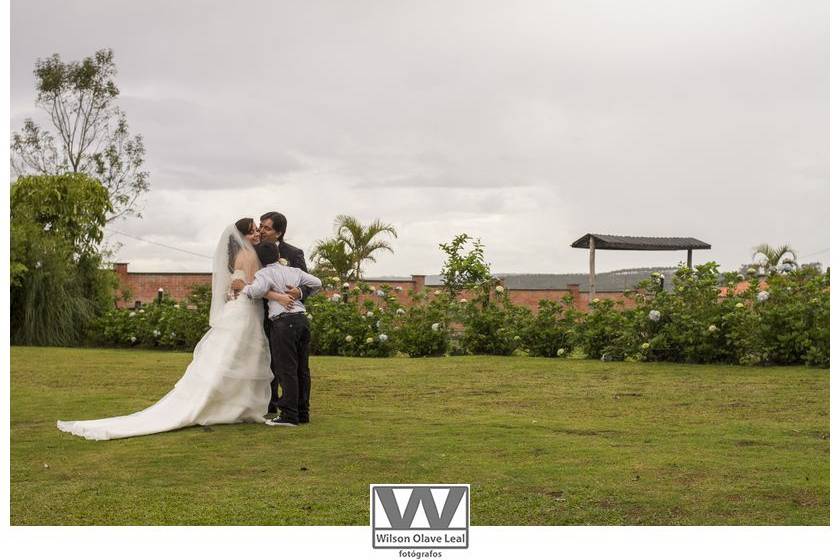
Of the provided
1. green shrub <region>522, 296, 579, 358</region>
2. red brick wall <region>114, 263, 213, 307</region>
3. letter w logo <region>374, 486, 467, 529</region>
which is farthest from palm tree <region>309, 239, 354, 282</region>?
letter w logo <region>374, 486, 467, 529</region>

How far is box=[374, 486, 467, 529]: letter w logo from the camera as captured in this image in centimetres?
388

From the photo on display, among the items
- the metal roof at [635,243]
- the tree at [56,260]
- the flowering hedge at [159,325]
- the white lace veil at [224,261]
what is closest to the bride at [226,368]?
the white lace veil at [224,261]

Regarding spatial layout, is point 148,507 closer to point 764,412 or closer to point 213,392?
point 213,392

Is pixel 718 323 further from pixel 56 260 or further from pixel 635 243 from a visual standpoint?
pixel 56 260

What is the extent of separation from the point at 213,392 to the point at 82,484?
2.09m

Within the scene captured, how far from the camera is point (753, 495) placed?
5.30m

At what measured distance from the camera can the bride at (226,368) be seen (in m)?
7.73

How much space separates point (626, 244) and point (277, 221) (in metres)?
13.5

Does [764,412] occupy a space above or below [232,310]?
below

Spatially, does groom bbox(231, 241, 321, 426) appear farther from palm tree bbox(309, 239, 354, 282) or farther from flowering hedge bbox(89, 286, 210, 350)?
palm tree bbox(309, 239, 354, 282)

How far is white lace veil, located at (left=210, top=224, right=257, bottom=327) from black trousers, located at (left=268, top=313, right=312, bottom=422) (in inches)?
17.4

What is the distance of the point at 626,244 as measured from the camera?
808 inches

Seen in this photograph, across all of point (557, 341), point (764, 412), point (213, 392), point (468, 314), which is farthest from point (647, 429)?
point (468, 314)

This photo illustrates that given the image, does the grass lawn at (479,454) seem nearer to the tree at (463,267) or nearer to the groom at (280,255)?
the groom at (280,255)
